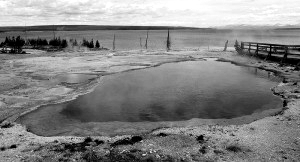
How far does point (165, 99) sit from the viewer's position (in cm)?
1828

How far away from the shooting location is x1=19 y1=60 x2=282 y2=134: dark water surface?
1497 cm

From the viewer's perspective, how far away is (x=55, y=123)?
1403 centimetres

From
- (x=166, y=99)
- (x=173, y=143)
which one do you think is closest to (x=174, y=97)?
(x=166, y=99)

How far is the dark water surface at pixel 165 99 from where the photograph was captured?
15.0 m

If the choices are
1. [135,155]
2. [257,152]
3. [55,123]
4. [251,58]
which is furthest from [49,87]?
[251,58]

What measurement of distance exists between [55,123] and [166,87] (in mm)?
10128

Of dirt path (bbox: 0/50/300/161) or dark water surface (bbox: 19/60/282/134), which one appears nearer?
dirt path (bbox: 0/50/300/161)

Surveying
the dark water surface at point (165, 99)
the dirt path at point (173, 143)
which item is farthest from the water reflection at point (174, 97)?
Result: the dirt path at point (173, 143)

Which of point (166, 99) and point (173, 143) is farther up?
point (166, 99)

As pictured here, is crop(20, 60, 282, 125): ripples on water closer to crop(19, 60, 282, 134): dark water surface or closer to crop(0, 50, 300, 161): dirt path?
crop(19, 60, 282, 134): dark water surface

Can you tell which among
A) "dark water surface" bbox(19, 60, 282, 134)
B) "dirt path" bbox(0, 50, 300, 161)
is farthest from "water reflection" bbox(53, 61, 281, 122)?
"dirt path" bbox(0, 50, 300, 161)

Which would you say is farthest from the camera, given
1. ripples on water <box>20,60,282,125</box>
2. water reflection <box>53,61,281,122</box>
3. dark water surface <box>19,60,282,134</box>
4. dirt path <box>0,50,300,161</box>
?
water reflection <box>53,61,281,122</box>

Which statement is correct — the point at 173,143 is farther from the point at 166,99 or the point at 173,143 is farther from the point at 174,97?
the point at 174,97

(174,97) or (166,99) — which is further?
(174,97)
